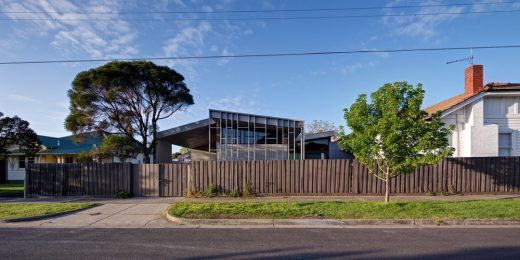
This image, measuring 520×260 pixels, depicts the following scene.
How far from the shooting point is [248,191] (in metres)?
14.0

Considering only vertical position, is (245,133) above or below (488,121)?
below

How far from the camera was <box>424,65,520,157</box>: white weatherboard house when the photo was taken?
16.5 meters

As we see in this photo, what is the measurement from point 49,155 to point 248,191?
2667cm

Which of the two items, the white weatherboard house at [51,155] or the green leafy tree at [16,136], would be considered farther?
the white weatherboard house at [51,155]

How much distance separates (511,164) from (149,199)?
15.3 metres

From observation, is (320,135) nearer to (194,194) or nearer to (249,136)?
(249,136)

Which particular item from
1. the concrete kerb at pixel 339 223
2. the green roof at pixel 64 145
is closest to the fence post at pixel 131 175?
the concrete kerb at pixel 339 223

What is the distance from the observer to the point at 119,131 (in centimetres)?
2722

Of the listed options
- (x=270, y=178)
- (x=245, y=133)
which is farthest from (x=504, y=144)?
(x=245, y=133)

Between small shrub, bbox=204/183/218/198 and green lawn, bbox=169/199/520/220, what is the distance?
2813 millimetres

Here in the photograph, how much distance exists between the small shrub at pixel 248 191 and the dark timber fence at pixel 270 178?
3.6 inches

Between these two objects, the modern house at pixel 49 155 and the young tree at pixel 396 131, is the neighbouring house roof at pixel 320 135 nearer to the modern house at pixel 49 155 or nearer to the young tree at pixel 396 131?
the young tree at pixel 396 131

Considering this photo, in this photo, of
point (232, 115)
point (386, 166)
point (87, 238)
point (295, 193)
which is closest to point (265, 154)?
point (232, 115)

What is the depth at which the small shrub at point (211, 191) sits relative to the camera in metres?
14.0
